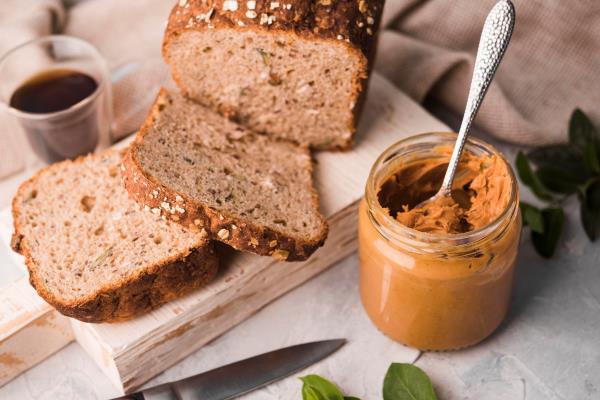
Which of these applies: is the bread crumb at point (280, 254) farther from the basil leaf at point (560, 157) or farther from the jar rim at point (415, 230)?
the basil leaf at point (560, 157)

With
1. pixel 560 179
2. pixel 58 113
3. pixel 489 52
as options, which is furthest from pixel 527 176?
pixel 58 113

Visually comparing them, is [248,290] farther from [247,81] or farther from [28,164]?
[28,164]

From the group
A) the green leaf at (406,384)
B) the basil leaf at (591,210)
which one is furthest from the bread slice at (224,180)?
the basil leaf at (591,210)

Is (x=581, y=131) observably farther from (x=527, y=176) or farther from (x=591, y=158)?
(x=527, y=176)

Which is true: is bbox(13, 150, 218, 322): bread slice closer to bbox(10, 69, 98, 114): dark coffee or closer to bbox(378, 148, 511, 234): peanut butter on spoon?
bbox(10, 69, 98, 114): dark coffee

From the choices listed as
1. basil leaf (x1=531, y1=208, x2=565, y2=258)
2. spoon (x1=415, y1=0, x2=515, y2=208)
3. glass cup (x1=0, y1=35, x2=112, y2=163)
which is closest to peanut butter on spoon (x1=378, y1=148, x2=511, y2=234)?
spoon (x1=415, y1=0, x2=515, y2=208)

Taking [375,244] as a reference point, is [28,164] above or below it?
below

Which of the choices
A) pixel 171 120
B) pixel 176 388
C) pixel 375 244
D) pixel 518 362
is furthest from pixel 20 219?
pixel 518 362
